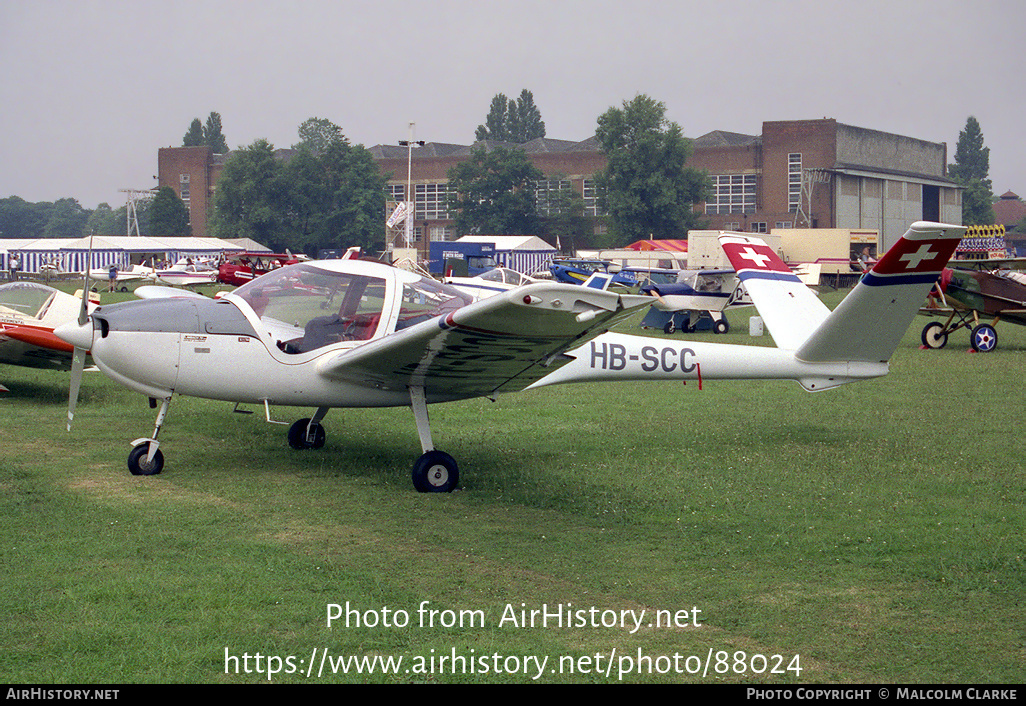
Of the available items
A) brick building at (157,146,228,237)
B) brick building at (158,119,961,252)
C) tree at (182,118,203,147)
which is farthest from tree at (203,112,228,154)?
brick building at (158,119,961,252)

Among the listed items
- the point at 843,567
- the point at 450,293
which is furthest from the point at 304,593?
the point at 450,293

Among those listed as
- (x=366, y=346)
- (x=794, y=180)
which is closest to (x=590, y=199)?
(x=794, y=180)

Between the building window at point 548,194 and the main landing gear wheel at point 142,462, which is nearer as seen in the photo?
the main landing gear wheel at point 142,462

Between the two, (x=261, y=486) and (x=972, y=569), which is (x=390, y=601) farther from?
(x=972, y=569)

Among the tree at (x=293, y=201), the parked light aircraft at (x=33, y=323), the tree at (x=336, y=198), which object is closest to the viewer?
the parked light aircraft at (x=33, y=323)

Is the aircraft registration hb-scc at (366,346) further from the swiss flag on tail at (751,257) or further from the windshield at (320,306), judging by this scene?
the swiss flag on tail at (751,257)

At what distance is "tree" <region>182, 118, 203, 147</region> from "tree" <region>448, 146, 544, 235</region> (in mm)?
66176

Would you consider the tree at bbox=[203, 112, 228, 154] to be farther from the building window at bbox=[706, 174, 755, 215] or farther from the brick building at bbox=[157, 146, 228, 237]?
the building window at bbox=[706, 174, 755, 215]

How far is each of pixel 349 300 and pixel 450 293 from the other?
0.96 meters

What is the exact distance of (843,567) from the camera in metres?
5.93

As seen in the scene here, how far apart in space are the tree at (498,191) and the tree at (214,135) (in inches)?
2555

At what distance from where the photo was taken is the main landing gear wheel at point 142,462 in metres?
8.27

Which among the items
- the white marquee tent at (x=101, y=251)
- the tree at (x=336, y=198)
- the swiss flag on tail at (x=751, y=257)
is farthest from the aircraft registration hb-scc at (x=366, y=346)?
the tree at (x=336, y=198)

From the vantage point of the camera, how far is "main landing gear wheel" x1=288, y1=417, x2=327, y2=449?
379 inches
